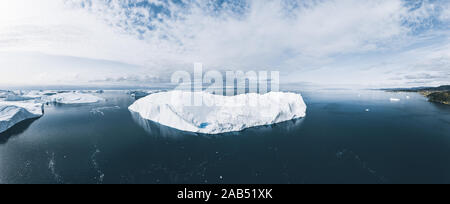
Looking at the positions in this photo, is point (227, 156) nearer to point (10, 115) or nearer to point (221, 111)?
point (221, 111)

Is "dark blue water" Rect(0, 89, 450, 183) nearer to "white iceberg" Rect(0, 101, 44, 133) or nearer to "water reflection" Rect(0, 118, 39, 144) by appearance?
"water reflection" Rect(0, 118, 39, 144)

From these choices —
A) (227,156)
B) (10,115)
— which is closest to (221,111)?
(227,156)

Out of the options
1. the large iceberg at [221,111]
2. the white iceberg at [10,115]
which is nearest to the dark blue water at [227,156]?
the large iceberg at [221,111]

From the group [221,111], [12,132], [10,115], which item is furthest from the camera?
[10,115]

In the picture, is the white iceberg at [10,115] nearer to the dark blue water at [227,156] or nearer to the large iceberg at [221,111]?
the dark blue water at [227,156]
